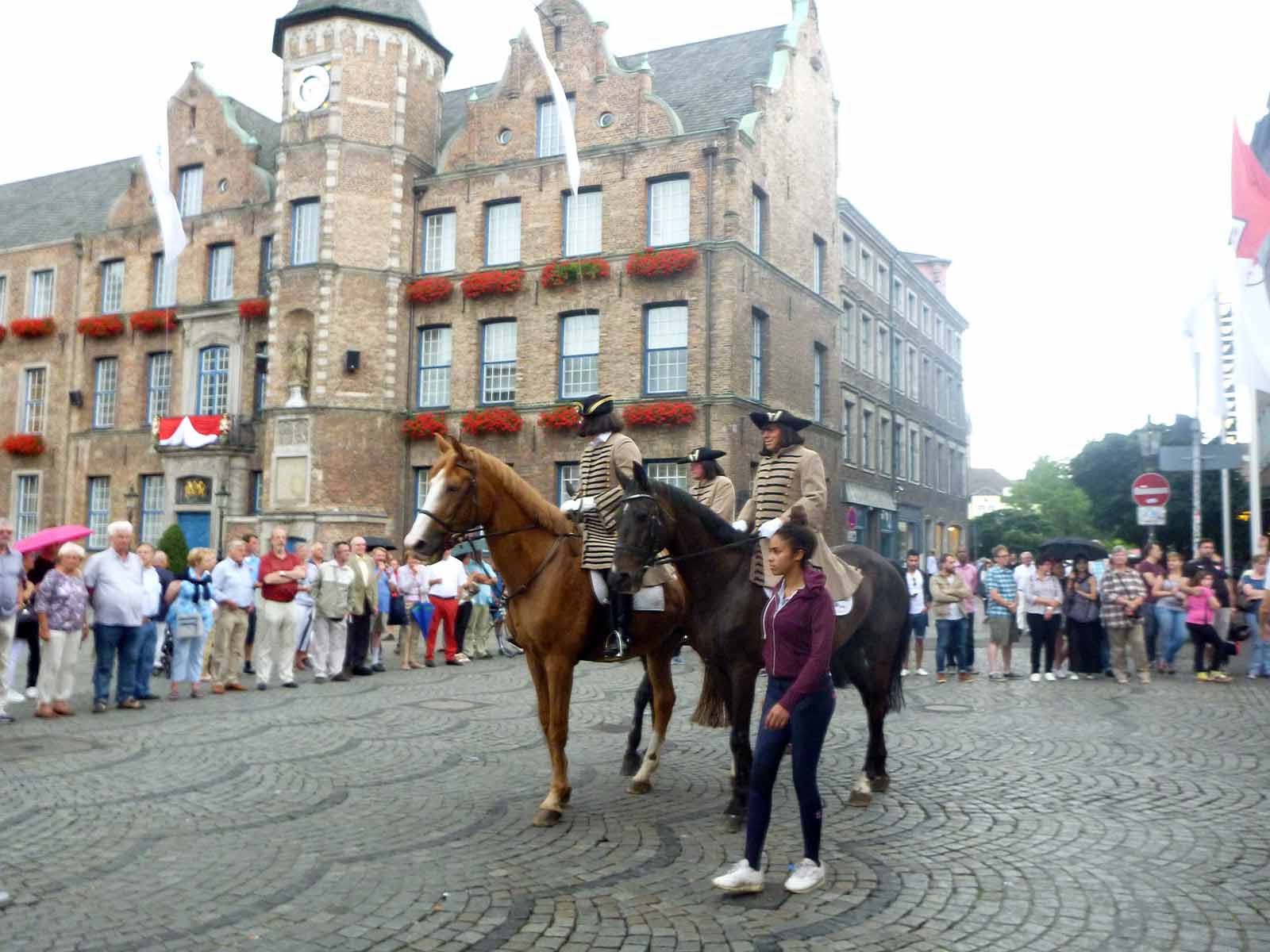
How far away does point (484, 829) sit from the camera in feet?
21.1

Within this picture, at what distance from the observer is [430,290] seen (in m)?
30.1

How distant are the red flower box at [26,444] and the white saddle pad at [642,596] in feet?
119

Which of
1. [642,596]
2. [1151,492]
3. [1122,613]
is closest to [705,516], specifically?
[642,596]

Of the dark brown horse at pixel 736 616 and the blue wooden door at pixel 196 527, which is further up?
the blue wooden door at pixel 196 527

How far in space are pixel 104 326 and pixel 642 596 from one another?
112 feet

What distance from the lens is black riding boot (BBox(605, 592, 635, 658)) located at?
23.7 ft

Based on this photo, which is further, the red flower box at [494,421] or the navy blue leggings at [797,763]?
the red flower box at [494,421]

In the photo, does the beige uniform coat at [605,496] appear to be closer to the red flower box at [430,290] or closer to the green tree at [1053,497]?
the red flower box at [430,290]

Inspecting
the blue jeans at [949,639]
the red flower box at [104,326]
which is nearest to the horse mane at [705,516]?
the blue jeans at [949,639]

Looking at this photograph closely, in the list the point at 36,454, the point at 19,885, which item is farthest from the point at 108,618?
the point at 36,454

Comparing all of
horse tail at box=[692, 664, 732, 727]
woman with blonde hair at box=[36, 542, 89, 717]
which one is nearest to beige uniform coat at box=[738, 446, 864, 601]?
horse tail at box=[692, 664, 732, 727]

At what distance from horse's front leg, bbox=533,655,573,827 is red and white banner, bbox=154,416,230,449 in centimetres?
2794

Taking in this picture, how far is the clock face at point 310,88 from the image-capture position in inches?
1182

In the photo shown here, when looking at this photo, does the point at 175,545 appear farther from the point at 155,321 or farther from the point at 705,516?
the point at 705,516
